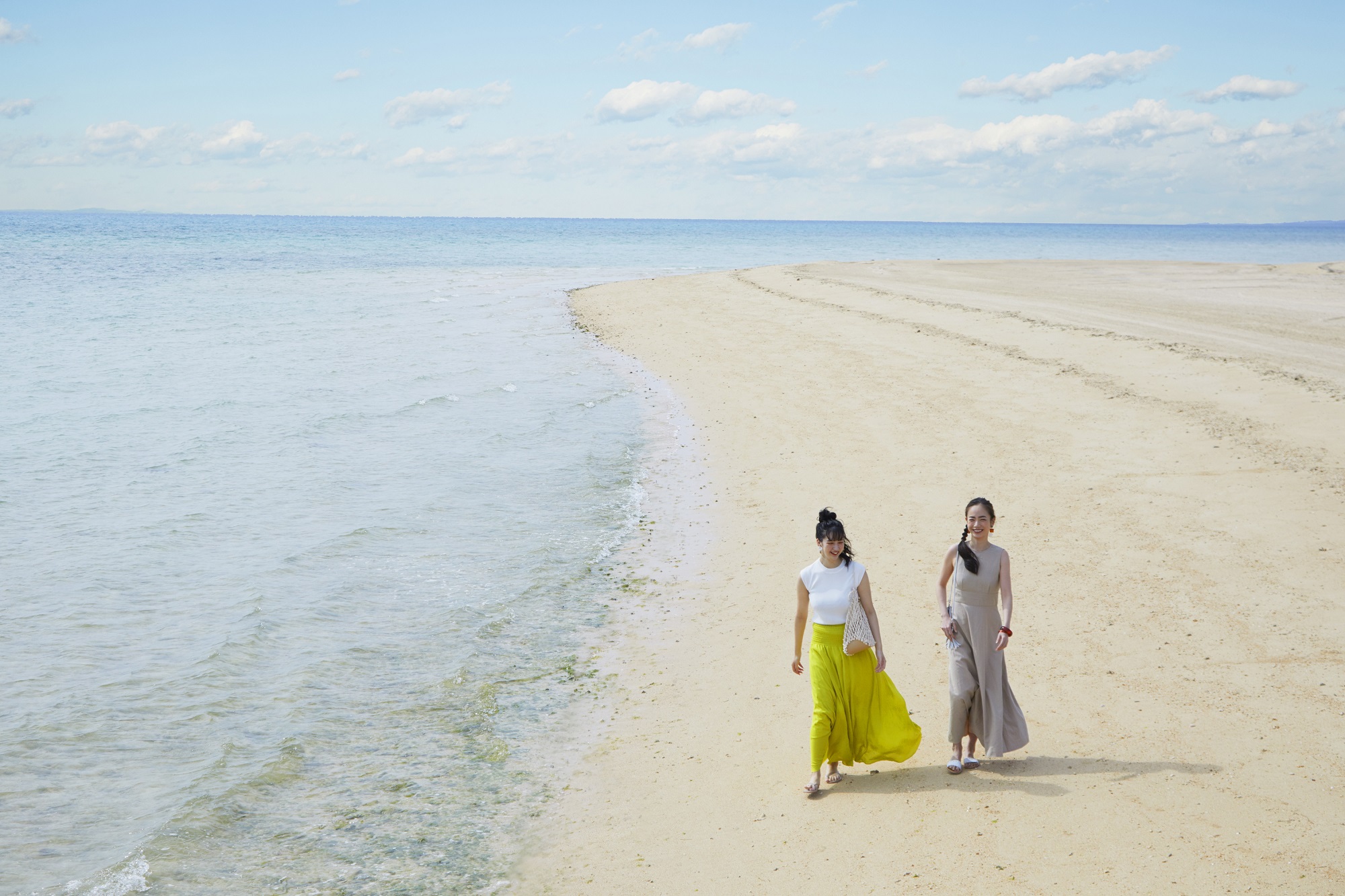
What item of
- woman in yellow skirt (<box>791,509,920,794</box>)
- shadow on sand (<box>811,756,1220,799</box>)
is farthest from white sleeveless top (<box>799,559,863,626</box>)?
shadow on sand (<box>811,756,1220,799</box>)

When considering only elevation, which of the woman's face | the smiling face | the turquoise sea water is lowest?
the turquoise sea water

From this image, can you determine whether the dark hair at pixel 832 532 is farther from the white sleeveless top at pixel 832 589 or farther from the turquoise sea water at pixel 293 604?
the turquoise sea water at pixel 293 604

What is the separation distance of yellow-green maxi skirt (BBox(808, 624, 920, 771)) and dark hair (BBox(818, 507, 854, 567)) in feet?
1.57

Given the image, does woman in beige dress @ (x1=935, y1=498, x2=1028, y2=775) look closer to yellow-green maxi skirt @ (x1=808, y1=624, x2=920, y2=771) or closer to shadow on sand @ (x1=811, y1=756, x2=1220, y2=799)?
shadow on sand @ (x1=811, y1=756, x2=1220, y2=799)

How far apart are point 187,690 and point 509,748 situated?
3102mm

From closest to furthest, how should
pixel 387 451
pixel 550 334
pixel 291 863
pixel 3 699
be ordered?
pixel 291 863 → pixel 3 699 → pixel 387 451 → pixel 550 334

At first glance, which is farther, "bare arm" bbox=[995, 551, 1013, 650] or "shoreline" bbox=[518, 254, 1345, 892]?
"bare arm" bbox=[995, 551, 1013, 650]

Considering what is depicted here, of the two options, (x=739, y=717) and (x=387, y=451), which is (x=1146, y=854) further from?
(x=387, y=451)

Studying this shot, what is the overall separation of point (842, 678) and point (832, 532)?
103 centimetres

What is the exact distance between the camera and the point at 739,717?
25.2ft

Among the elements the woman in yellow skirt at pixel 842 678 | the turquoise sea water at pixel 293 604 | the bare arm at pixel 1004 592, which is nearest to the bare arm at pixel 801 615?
the woman in yellow skirt at pixel 842 678

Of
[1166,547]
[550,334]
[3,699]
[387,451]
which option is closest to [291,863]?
[3,699]

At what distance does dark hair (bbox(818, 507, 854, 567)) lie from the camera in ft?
19.9

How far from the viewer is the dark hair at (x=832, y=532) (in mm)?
6070
